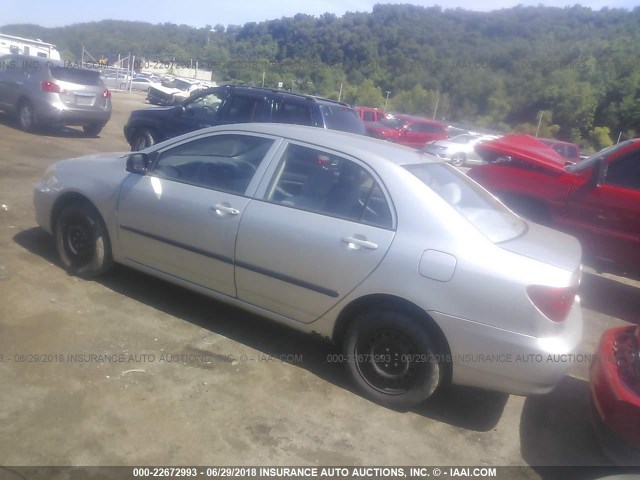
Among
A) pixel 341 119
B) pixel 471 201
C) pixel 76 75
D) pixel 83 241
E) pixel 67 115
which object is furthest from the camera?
pixel 76 75

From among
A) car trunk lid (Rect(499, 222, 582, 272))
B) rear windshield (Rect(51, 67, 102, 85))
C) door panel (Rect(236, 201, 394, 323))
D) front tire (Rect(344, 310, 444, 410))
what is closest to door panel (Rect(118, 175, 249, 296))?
door panel (Rect(236, 201, 394, 323))

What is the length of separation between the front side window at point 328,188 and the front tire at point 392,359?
613 mm

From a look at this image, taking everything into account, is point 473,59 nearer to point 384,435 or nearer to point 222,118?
point 222,118

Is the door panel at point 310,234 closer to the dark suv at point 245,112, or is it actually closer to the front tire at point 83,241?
the front tire at point 83,241

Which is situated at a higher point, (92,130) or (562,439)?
(92,130)

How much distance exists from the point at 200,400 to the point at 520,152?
4.82 metres

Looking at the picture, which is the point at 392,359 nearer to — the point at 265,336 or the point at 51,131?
the point at 265,336

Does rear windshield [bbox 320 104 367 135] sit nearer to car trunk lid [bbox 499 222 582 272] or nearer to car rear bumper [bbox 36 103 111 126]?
car trunk lid [bbox 499 222 582 272]

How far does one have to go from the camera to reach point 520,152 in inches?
261

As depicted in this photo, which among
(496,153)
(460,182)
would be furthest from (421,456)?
(496,153)

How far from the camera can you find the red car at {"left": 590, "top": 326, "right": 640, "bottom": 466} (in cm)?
293

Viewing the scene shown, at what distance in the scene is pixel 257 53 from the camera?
4303cm

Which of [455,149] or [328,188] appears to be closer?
[328,188]

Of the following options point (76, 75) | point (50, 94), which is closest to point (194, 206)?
point (50, 94)
